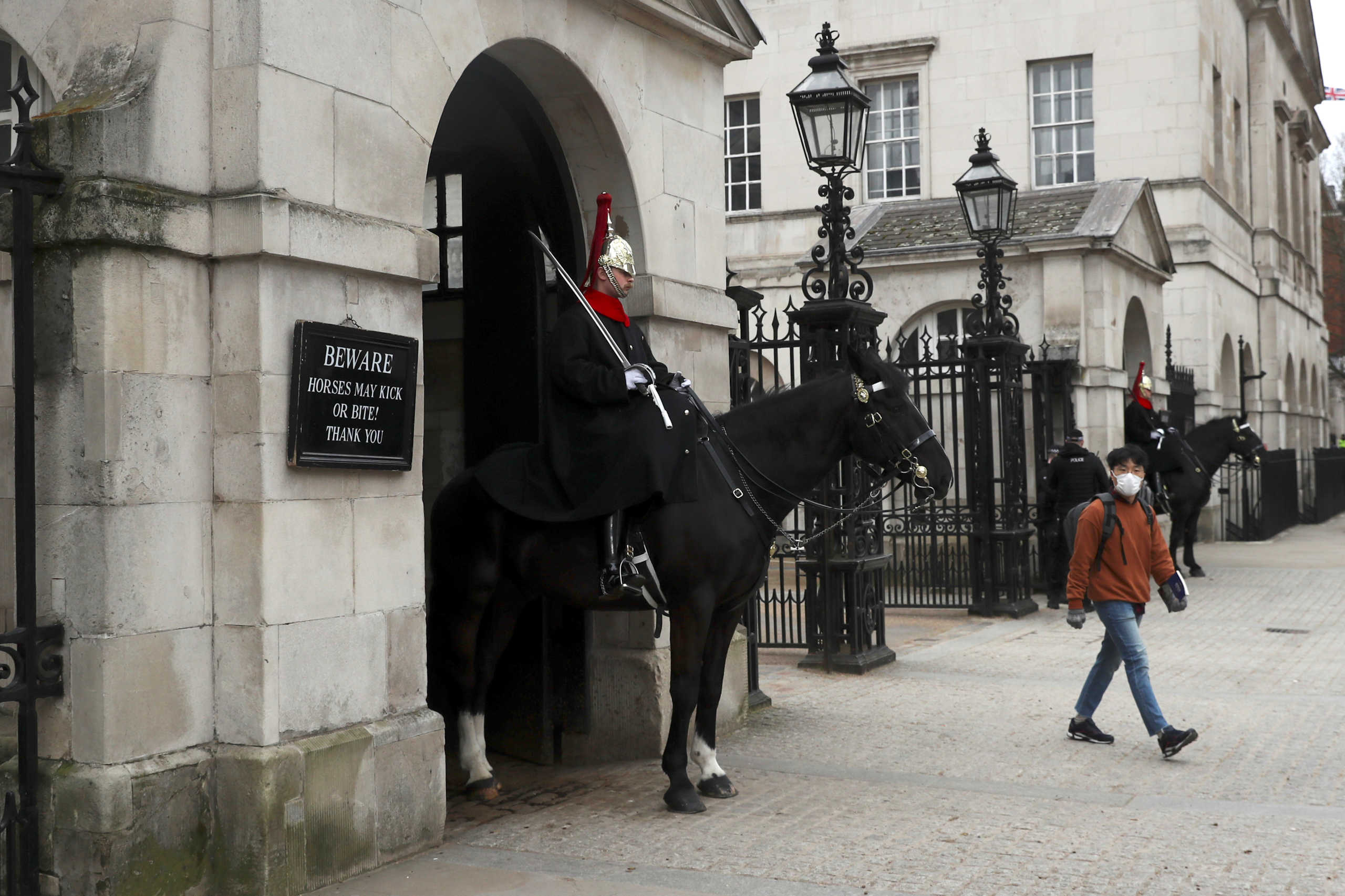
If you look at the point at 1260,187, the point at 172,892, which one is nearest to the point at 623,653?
the point at 172,892

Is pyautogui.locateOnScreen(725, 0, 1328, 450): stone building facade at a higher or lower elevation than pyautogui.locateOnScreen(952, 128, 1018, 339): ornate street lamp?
higher

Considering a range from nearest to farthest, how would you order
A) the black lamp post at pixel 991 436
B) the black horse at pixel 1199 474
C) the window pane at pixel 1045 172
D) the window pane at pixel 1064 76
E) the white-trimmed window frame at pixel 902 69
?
the black lamp post at pixel 991 436
the black horse at pixel 1199 474
the window pane at pixel 1045 172
the window pane at pixel 1064 76
the white-trimmed window frame at pixel 902 69

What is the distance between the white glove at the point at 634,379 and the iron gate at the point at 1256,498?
63.3 feet

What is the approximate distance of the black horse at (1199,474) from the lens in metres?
18.0

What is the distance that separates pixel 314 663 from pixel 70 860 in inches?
43.8

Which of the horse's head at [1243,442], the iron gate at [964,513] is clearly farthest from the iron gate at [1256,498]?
the iron gate at [964,513]

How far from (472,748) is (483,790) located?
22 centimetres

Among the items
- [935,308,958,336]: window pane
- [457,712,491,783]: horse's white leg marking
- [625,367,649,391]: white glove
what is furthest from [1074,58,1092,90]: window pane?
[457,712,491,783]: horse's white leg marking

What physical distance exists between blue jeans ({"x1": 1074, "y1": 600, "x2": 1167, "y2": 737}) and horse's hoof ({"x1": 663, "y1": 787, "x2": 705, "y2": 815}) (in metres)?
2.80

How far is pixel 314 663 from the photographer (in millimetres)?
5609

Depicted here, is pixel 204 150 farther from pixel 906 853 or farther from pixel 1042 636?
pixel 1042 636

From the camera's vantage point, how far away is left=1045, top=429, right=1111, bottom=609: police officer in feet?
50.1

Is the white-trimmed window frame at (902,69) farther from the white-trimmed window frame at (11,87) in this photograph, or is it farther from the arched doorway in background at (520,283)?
the white-trimmed window frame at (11,87)

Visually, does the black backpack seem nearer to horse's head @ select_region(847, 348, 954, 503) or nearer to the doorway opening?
horse's head @ select_region(847, 348, 954, 503)
